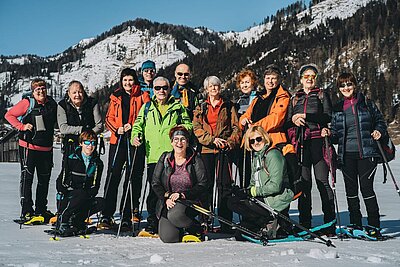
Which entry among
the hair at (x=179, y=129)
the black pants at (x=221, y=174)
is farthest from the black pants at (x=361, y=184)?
the hair at (x=179, y=129)

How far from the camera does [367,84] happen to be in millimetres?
73875

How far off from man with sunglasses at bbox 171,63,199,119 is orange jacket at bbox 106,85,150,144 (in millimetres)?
477

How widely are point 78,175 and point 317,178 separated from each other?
10.5 ft

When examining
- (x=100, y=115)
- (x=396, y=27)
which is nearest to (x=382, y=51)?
(x=396, y=27)

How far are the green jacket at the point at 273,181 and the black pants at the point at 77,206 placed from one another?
2127mm

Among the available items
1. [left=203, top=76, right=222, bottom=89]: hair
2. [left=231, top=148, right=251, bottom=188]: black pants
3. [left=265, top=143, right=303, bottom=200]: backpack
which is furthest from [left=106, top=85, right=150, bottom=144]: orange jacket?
[left=265, top=143, right=303, bottom=200]: backpack

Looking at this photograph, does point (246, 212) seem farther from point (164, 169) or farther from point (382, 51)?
point (382, 51)

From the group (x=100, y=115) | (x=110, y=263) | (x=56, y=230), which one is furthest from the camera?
(x=100, y=115)

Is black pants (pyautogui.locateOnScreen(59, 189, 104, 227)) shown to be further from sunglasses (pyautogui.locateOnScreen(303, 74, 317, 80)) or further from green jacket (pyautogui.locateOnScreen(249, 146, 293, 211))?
sunglasses (pyautogui.locateOnScreen(303, 74, 317, 80))

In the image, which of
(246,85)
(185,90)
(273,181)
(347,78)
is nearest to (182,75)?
(185,90)

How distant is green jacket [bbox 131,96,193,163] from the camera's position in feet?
18.5

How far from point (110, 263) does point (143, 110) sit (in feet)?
7.66

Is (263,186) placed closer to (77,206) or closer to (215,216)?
(215,216)

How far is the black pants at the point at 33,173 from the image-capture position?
252 inches
